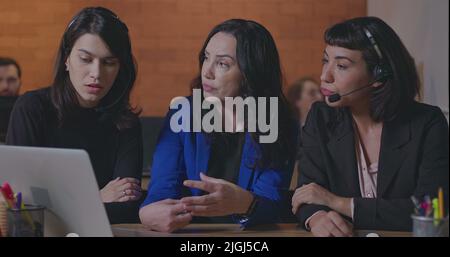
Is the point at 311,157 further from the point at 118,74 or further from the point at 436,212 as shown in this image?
the point at 118,74

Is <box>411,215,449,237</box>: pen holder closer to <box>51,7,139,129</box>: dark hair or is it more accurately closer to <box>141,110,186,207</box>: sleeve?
<box>141,110,186,207</box>: sleeve

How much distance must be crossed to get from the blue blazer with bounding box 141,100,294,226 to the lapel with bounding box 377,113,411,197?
0.26 meters

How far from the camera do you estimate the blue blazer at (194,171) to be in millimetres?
2238

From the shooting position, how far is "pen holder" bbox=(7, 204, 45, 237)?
73.7 inches

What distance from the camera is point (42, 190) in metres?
1.92

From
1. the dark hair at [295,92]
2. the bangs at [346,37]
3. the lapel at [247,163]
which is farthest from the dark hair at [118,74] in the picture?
the bangs at [346,37]

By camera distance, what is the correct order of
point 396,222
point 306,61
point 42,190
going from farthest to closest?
point 306,61 → point 396,222 → point 42,190

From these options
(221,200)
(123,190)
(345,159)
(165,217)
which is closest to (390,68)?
(345,159)

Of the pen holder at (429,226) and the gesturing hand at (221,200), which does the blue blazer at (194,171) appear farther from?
the pen holder at (429,226)
